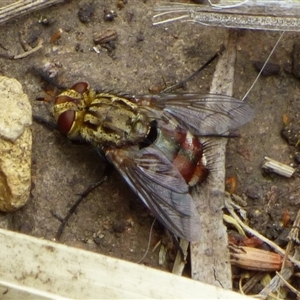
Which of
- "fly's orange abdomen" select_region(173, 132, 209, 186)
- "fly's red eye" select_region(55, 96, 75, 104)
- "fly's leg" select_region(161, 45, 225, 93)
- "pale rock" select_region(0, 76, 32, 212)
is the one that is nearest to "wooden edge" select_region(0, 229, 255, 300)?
"pale rock" select_region(0, 76, 32, 212)

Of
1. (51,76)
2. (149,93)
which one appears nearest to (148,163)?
(149,93)

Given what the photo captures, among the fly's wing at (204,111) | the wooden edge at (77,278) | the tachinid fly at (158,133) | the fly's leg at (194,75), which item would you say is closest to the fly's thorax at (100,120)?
the tachinid fly at (158,133)

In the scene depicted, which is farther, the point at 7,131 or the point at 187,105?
the point at 187,105

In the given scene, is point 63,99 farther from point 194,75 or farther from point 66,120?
point 194,75

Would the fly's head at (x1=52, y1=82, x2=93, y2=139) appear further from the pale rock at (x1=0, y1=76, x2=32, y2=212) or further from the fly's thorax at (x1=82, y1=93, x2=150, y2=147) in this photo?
the pale rock at (x1=0, y1=76, x2=32, y2=212)

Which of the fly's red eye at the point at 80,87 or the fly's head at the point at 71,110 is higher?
the fly's red eye at the point at 80,87

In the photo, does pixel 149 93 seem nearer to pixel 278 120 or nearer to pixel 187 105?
pixel 187 105

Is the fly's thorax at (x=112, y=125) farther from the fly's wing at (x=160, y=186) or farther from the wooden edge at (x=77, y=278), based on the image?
the wooden edge at (x=77, y=278)
